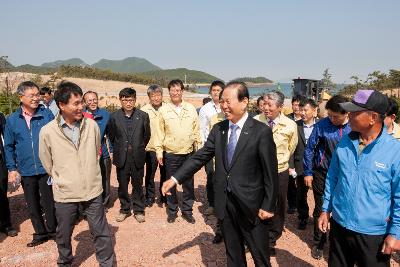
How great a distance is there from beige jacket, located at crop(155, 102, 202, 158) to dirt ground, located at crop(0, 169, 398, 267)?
4.25 feet

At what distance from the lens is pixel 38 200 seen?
4.75 meters

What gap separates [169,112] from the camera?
5.41 meters

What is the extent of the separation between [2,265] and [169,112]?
324 cm

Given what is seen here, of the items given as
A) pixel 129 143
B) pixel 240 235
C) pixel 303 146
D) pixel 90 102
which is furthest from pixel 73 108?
pixel 303 146

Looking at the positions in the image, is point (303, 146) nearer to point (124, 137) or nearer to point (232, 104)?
point (232, 104)

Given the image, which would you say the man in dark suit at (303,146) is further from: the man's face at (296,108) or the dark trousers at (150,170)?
the dark trousers at (150,170)

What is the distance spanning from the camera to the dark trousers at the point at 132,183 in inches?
217

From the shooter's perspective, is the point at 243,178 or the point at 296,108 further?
the point at 296,108

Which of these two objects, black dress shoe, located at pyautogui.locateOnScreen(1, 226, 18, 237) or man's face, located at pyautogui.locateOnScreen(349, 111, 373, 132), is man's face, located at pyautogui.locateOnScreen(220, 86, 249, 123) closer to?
man's face, located at pyautogui.locateOnScreen(349, 111, 373, 132)

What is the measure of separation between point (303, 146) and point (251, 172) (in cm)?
281

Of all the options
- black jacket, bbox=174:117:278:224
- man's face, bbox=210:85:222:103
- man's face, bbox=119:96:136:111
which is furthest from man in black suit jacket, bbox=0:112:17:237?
black jacket, bbox=174:117:278:224

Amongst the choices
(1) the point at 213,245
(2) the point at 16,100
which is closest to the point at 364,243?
(1) the point at 213,245

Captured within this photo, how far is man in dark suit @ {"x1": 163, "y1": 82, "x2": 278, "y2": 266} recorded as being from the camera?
9.97 feet

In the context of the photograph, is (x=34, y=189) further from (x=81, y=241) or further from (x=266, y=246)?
(x=266, y=246)
